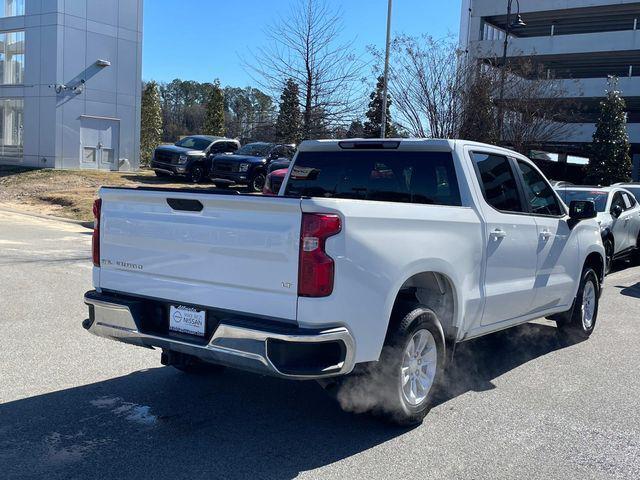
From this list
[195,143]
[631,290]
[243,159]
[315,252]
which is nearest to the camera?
[315,252]

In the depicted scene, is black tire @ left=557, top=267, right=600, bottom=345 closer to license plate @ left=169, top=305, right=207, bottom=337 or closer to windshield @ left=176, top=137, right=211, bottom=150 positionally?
license plate @ left=169, top=305, right=207, bottom=337

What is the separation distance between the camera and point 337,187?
5504 mm

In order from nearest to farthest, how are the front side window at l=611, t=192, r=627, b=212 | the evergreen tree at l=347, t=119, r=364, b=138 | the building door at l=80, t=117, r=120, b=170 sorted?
the front side window at l=611, t=192, r=627, b=212 < the evergreen tree at l=347, t=119, r=364, b=138 < the building door at l=80, t=117, r=120, b=170

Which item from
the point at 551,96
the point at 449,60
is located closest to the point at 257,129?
the point at 449,60

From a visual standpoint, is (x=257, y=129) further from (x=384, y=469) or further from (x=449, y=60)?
(x=384, y=469)

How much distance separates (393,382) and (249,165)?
18.1 meters

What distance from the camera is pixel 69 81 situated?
1097 inches

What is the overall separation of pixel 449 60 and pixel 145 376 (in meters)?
17.7

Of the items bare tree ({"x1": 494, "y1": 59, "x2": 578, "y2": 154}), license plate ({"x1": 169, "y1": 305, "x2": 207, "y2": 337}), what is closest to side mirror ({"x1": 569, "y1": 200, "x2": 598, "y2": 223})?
license plate ({"x1": 169, "y1": 305, "x2": 207, "y2": 337})

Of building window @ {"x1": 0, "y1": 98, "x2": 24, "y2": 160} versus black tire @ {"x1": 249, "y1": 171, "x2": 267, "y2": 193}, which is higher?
building window @ {"x1": 0, "y1": 98, "x2": 24, "y2": 160}

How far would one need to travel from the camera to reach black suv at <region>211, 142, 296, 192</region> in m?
21.9

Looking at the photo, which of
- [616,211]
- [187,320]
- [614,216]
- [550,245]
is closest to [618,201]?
[616,211]

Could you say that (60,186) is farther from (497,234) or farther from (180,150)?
(497,234)

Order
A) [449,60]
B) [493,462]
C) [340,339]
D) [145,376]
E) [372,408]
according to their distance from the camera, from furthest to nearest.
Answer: [449,60] < [145,376] < [372,408] < [493,462] < [340,339]
